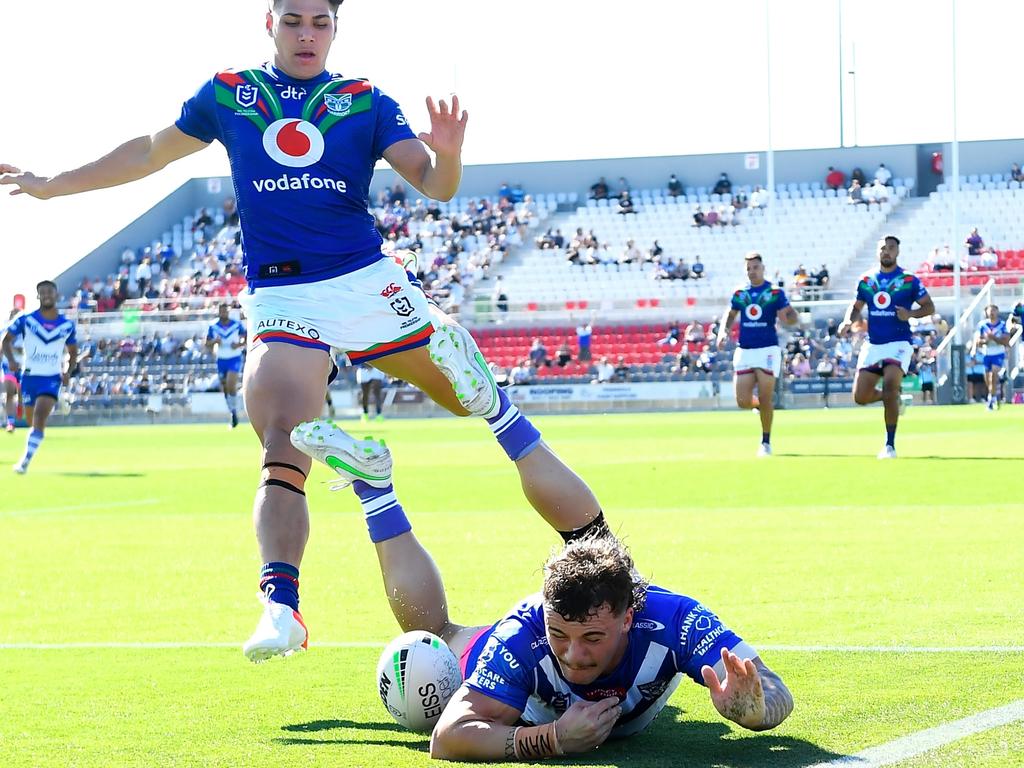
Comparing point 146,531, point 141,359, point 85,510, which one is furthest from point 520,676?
point 141,359

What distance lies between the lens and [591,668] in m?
4.62

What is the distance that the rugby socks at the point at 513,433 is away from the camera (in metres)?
6.63

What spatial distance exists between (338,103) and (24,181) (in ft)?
4.58

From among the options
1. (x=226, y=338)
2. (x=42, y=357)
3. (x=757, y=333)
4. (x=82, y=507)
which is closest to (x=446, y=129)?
(x=82, y=507)

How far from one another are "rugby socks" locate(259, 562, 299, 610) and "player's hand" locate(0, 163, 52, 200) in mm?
1990

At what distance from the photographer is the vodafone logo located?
630 cm

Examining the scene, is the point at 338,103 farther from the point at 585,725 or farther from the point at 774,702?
→ the point at 774,702

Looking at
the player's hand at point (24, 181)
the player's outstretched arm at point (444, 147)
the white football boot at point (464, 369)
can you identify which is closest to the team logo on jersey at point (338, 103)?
the player's outstretched arm at point (444, 147)

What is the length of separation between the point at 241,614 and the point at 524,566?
84.2 inches

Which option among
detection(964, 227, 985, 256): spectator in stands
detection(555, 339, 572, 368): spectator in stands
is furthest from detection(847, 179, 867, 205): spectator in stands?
detection(555, 339, 572, 368): spectator in stands

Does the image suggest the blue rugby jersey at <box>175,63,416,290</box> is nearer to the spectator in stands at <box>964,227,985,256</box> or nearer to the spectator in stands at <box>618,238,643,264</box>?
Result: the spectator in stands at <box>964,227,985,256</box>

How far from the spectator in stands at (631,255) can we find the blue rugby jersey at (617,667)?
50.2 metres

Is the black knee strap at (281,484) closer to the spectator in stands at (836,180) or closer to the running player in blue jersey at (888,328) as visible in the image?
the running player in blue jersey at (888,328)

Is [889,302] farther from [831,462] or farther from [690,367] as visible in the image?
[690,367]
